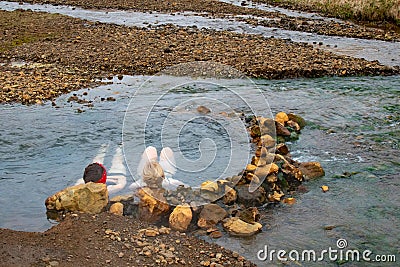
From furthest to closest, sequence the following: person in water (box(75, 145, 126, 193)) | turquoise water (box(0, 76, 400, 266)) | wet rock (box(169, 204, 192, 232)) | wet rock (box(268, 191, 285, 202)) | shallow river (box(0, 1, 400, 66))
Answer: shallow river (box(0, 1, 400, 66)), person in water (box(75, 145, 126, 193)), wet rock (box(268, 191, 285, 202)), turquoise water (box(0, 76, 400, 266)), wet rock (box(169, 204, 192, 232))

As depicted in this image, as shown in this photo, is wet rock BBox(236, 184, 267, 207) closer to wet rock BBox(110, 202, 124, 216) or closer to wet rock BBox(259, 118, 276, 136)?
wet rock BBox(110, 202, 124, 216)

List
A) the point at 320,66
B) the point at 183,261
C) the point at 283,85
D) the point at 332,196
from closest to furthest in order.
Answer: the point at 183,261 < the point at 332,196 < the point at 283,85 < the point at 320,66

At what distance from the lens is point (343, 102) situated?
13930mm

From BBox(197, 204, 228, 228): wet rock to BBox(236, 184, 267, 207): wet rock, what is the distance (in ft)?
1.90

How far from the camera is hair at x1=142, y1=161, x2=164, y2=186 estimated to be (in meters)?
8.54

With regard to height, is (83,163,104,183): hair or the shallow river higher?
the shallow river

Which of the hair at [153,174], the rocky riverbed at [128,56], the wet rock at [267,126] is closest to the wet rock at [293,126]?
the wet rock at [267,126]

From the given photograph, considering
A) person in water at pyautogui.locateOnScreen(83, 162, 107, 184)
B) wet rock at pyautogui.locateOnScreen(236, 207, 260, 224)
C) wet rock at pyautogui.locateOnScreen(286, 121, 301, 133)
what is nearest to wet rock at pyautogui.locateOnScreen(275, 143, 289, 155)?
wet rock at pyautogui.locateOnScreen(286, 121, 301, 133)

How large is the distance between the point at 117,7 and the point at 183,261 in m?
28.4

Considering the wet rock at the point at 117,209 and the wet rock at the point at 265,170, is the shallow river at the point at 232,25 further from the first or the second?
the wet rock at the point at 117,209

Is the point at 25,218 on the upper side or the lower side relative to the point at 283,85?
lower

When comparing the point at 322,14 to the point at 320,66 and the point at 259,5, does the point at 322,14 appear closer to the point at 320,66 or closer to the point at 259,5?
the point at 259,5

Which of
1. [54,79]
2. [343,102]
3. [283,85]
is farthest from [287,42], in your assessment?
[54,79]

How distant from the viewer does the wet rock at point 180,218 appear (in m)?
7.45
